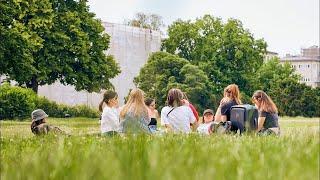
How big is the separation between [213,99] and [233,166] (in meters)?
68.2

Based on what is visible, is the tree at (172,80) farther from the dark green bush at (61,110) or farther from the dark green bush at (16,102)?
the dark green bush at (16,102)

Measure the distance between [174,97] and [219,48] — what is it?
67184 millimetres

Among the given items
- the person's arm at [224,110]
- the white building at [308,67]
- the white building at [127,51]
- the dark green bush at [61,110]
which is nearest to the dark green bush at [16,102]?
the dark green bush at [61,110]

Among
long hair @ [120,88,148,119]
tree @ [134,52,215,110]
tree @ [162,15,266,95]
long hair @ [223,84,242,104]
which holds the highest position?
tree @ [162,15,266,95]

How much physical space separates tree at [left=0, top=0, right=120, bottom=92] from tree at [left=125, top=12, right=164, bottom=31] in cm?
4496

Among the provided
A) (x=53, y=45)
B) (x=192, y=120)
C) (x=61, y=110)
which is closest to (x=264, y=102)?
(x=192, y=120)

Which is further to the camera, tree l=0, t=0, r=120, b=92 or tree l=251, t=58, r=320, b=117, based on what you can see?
tree l=251, t=58, r=320, b=117

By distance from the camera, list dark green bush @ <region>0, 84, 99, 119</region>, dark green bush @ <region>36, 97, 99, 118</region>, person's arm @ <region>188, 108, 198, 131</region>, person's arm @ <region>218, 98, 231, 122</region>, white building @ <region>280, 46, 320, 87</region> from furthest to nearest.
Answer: white building @ <region>280, 46, 320, 87</region> < dark green bush @ <region>36, 97, 99, 118</region> < dark green bush @ <region>0, 84, 99, 119</region> < person's arm @ <region>188, 108, 198, 131</region> < person's arm @ <region>218, 98, 231, 122</region>

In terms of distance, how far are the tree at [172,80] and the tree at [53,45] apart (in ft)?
54.9

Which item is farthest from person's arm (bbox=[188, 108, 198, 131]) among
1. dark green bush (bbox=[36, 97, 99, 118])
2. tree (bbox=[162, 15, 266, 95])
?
tree (bbox=[162, 15, 266, 95])

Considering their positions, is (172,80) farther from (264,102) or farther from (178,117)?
(264,102)

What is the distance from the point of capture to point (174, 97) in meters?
13.5

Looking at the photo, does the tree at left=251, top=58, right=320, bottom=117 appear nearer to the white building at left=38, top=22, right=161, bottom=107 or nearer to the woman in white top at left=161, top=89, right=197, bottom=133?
the white building at left=38, top=22, right=161, bottom=107

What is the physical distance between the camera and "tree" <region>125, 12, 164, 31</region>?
97125 mm
